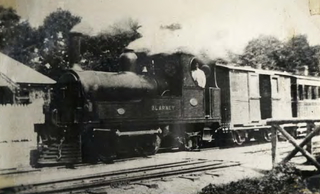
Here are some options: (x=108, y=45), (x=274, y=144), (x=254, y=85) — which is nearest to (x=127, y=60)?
(x=108, y=45)

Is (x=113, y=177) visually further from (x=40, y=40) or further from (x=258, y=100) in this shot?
(x=258, y=100)

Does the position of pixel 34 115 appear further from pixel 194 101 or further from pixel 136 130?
pixel 194 101

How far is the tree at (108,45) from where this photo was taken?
10.0ft

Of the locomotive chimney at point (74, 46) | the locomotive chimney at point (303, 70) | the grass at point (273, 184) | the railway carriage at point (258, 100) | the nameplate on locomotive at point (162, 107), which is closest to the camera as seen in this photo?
the locomotive chimney at point (74, 46)

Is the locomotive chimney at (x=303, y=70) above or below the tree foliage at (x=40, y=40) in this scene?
below

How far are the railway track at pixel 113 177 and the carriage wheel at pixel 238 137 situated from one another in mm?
209

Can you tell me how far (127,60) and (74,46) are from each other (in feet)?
1.28

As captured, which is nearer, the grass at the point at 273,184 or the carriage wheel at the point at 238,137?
the grass at the point at 273,184

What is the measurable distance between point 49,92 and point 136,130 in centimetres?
70

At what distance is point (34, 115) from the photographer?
2920 millimetres

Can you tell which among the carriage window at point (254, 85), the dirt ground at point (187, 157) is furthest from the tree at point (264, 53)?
the dirt ground at point (187, 157)

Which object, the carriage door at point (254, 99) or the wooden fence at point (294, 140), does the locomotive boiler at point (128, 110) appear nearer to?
the carriage door at point (254, 99)

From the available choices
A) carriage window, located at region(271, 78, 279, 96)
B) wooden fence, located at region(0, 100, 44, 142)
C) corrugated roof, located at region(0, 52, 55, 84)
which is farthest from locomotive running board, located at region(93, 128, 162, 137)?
carriage window, located at region(271, 78, 279, 96)

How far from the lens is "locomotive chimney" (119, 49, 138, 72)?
3.11 metres
